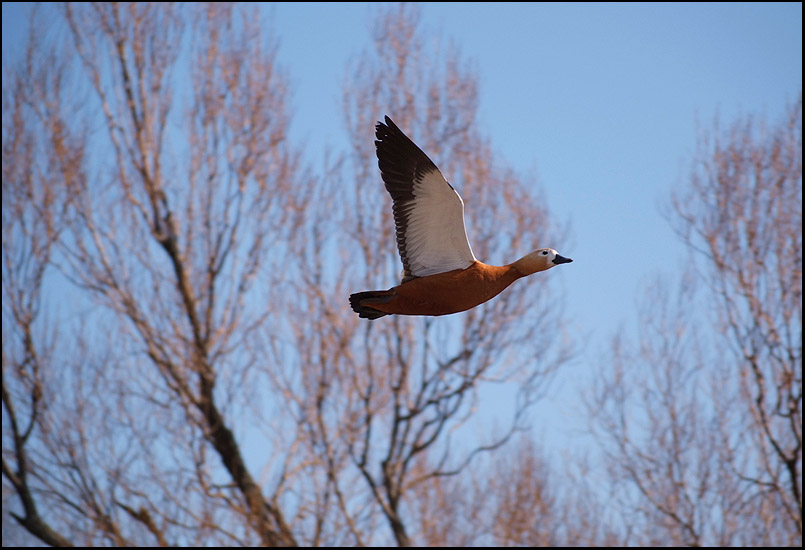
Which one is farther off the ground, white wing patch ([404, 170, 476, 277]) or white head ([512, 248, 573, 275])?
white wing patch ([404, 170, 476, 277])

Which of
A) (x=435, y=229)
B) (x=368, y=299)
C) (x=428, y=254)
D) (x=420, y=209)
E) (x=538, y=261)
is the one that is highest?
(x=420, y=209)

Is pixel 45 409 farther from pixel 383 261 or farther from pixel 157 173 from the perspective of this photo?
pixel 383 261

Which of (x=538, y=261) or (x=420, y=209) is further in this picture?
(x=420, y=209)

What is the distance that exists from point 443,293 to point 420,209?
66cm

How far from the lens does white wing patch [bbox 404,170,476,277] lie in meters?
5.29

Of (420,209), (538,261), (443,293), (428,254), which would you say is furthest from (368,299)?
(538,261)

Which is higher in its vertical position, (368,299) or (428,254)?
(428,254)

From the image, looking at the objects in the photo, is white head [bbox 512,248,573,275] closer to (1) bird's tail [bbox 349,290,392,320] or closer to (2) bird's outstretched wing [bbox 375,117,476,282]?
(2) bird's outstretched wing [bbox 375,117,476,282]

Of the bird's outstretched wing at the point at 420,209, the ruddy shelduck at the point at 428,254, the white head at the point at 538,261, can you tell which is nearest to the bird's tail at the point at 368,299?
the ruddy shelduck at the point at 428,254

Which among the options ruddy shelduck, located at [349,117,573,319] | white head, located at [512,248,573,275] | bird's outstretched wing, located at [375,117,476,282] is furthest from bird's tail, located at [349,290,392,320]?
white head, located at [512,248,573,275]

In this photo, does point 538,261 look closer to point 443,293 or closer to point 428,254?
point 443,293

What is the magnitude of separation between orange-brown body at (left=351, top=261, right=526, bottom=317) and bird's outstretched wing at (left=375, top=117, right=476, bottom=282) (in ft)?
0.66

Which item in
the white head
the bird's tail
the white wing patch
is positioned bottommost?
the bird's tail

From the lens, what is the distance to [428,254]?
5355 mm
